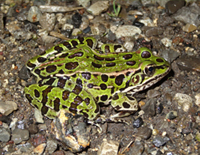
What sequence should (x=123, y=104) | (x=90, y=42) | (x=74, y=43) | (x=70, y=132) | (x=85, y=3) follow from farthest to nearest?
(x=85, y=3) < (x=90, y=42) < (x=74, y=43) < (x=123, y=104) < (x=70, y=132)

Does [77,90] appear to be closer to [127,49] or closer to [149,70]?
[149,70]

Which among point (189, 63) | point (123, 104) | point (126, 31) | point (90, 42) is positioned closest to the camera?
point (123, 104)

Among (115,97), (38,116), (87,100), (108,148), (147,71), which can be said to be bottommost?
(108,148)

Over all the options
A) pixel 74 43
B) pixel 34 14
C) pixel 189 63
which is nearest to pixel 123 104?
pixel 74 43

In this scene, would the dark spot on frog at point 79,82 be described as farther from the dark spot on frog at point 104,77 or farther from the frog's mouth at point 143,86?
the frog's mouth at point 143,86

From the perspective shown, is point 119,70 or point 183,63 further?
point 183,63

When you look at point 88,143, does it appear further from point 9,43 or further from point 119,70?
point 9,43

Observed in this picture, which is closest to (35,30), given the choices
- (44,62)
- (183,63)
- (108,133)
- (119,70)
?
(44,62)
